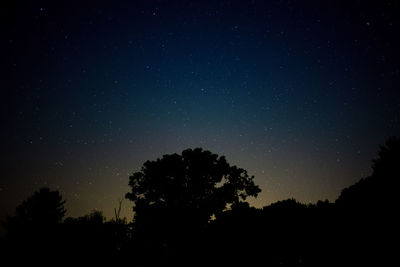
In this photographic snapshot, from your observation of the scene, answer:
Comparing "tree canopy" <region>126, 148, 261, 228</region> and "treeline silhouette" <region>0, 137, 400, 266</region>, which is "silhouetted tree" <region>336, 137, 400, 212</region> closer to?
"treeline silhouette" <region>0, 137, 400, 266</region>

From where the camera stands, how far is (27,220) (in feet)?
113

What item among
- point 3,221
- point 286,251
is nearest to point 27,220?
point 3,221

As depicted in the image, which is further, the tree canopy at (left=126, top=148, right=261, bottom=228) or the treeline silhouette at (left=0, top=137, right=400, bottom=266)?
the tree canopy at (left=126, top=148, right=261, bottom=228)

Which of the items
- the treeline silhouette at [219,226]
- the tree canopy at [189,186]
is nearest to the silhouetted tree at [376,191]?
the treeline silhouette at [219,226]

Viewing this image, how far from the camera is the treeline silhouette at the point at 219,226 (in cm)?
1037

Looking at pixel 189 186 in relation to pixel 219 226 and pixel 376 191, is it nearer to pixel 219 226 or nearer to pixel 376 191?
pixel 219 226

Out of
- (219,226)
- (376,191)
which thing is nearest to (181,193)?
(219,226)

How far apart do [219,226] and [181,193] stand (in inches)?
296

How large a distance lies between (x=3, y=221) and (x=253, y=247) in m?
39.6

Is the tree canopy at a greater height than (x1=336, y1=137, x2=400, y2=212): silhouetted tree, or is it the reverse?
the tree canopy

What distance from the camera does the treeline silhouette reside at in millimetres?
10367

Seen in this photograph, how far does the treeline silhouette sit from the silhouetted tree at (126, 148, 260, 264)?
10 centimetres

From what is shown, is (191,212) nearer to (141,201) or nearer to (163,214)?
(163,214)

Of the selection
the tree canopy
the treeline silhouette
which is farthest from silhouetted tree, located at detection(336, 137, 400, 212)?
the tree canopy
